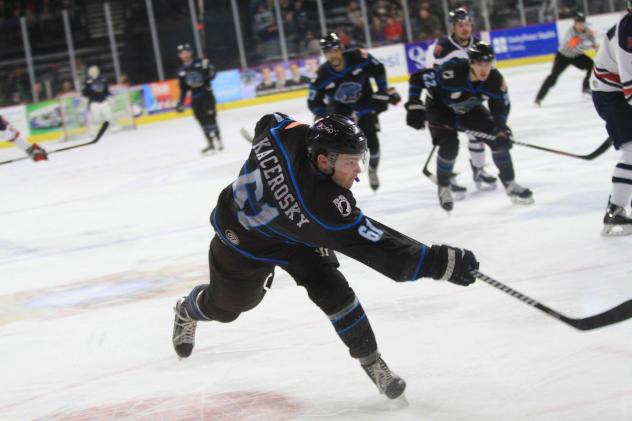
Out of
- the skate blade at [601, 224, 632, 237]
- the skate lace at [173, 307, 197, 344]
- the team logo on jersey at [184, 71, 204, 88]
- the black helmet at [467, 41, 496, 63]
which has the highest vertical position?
the team logo on jersey at [184, 71, 204, 88]

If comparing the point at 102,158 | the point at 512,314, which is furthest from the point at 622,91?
the point at 102,158

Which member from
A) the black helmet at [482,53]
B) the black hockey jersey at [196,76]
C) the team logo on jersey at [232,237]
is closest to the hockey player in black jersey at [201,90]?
the black hockey jersey at [196,76]

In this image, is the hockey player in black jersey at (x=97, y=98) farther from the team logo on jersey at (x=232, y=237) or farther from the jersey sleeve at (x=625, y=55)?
the team logo on jersey at (x=232, y=237)

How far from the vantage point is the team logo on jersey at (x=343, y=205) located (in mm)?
2286

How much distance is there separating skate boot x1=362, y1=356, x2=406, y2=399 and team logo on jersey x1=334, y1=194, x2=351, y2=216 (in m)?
0.53

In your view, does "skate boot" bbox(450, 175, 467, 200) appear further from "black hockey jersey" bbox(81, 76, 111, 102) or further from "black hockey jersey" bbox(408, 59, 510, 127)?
"black hockey jersey" bbox(81, 76, 111, 102)

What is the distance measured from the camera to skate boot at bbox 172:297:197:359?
10.0ft

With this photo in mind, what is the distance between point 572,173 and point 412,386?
12.0 ft

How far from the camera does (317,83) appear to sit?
6262 millimetres

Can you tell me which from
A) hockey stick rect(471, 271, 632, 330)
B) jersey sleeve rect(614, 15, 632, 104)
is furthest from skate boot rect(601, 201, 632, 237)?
hockey stick rect(471, 271, 632, 330)

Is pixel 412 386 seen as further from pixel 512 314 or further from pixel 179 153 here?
pixel 179 153

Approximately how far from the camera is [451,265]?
232 cm

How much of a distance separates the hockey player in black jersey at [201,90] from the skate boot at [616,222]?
6.34 meters

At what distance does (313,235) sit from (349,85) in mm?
3971
